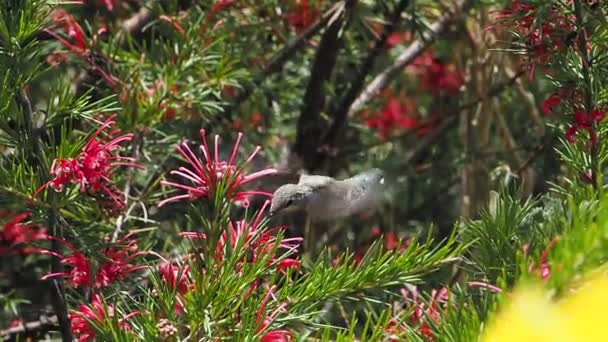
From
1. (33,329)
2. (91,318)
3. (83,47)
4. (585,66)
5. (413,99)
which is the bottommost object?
(33,329)

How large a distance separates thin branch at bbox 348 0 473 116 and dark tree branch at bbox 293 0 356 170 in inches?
3.8

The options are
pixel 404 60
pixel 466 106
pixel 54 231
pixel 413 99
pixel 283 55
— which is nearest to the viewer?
pixel 54 231

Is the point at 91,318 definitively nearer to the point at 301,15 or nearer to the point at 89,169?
the point at 89,169

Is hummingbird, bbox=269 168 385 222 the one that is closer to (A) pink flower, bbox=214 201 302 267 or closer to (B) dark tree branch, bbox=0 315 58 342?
(B) dark tree branch, bbox=0 315 58 342

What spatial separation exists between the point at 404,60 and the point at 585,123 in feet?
3.07

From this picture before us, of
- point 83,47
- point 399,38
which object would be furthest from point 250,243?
point 399,38

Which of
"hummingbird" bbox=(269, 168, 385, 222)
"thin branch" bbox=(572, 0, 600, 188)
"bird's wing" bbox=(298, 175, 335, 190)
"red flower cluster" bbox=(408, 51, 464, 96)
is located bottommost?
"hummingbird" bbox=(269, 168, 385, 222)

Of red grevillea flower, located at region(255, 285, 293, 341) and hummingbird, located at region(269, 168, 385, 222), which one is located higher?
red grevillea flower, located at region(255, 285, 293, 341)

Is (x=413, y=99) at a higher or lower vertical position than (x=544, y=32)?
lower

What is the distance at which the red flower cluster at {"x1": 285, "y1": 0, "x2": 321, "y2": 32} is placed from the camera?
1.64 meters

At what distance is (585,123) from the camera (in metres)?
0.87

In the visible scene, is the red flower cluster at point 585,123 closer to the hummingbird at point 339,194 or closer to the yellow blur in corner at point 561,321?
the yellow blur in corner at point 561,321

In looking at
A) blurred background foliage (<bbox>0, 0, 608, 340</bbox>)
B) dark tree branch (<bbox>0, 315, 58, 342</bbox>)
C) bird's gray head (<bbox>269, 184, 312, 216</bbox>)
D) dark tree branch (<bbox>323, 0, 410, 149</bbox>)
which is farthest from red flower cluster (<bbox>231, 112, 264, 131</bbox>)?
dark tree branch (<bbox>0, 315, 58, 342</bbox>)

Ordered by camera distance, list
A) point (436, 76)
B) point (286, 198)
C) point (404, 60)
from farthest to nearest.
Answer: point (436, 76)
point (404, 60)
point (286, 198)
